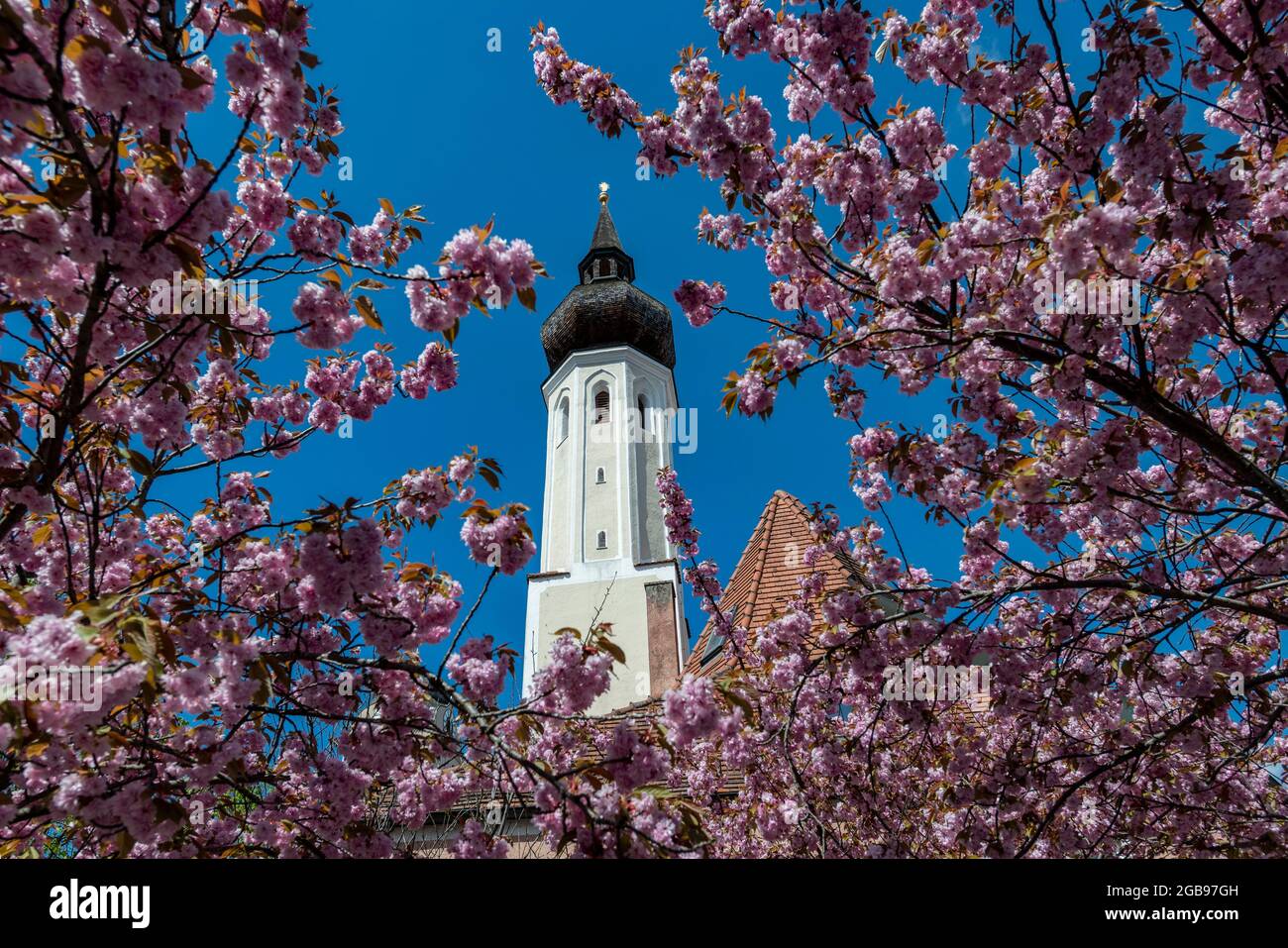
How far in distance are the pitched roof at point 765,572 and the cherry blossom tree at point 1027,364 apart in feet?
25.1

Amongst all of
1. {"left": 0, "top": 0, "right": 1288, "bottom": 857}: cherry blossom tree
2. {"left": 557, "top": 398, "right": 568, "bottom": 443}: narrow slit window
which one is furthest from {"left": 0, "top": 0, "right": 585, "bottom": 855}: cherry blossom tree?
{"left": 557, "top": 398, "right": 568, "bottom": 443}: narrow slit window

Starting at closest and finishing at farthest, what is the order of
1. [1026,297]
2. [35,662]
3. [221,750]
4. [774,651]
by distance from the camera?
[35,662] → [221,750] → [1026,297] → [774,651]

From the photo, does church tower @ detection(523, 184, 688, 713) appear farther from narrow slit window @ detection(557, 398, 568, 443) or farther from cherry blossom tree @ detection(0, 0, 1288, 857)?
cherry blossom tree @ detection(0, 0, 1288, 857)

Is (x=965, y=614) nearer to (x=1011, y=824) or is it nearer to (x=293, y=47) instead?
(x=1011, y=824)

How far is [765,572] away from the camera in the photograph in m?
14.6

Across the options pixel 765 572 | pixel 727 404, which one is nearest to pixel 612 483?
pixel 765 572

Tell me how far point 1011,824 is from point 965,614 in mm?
1225

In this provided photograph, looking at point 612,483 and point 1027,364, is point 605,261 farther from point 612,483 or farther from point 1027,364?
point 1027,364

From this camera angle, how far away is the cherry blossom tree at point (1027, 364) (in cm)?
317

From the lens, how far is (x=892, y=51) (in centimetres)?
415

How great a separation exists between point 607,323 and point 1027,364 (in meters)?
22.5

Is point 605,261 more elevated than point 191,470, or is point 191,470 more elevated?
point 605,261
